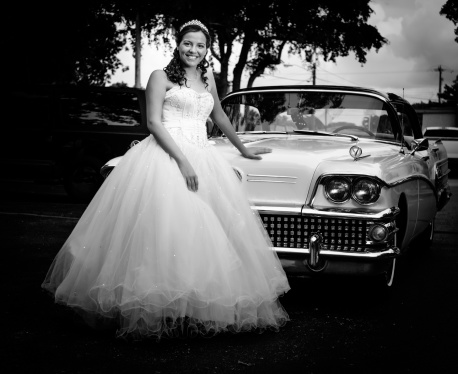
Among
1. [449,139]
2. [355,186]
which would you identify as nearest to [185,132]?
[355,186]

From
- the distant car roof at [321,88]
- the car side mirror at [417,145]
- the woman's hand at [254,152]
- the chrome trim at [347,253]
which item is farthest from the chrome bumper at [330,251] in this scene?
the distant car roof at [321,88]

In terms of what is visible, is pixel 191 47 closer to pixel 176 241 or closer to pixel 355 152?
pixel 176 241

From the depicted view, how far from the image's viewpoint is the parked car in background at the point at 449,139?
24.0m

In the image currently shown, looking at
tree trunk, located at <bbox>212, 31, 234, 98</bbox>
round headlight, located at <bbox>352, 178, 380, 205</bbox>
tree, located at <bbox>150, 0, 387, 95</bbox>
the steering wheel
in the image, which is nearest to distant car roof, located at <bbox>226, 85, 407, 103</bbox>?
the steering wheel

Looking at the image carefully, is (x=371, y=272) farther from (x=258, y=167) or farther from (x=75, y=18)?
(x=75, y=18)

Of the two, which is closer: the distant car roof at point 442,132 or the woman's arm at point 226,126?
the woman's arm at point 226,126

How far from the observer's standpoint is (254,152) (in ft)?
18.7

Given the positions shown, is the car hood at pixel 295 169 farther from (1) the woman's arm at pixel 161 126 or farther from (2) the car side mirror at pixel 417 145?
(1) the woman's arm at pixel 161 126

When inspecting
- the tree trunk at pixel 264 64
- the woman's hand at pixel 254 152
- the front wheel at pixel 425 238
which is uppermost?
the tree trunk at pixel 264 64

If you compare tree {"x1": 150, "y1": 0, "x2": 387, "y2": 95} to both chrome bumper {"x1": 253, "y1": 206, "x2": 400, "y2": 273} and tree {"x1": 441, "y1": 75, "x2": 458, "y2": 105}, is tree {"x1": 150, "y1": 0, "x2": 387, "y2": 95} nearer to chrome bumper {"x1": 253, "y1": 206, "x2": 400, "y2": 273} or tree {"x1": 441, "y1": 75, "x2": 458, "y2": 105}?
chrome bumper {"x1": 253, "y1": 206, "x2": 400, "y2": 273}

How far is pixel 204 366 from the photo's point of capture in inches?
158

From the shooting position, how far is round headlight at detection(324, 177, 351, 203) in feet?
17.6

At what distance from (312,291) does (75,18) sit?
17.1 meters

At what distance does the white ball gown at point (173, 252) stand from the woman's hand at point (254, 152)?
2.40 ft
